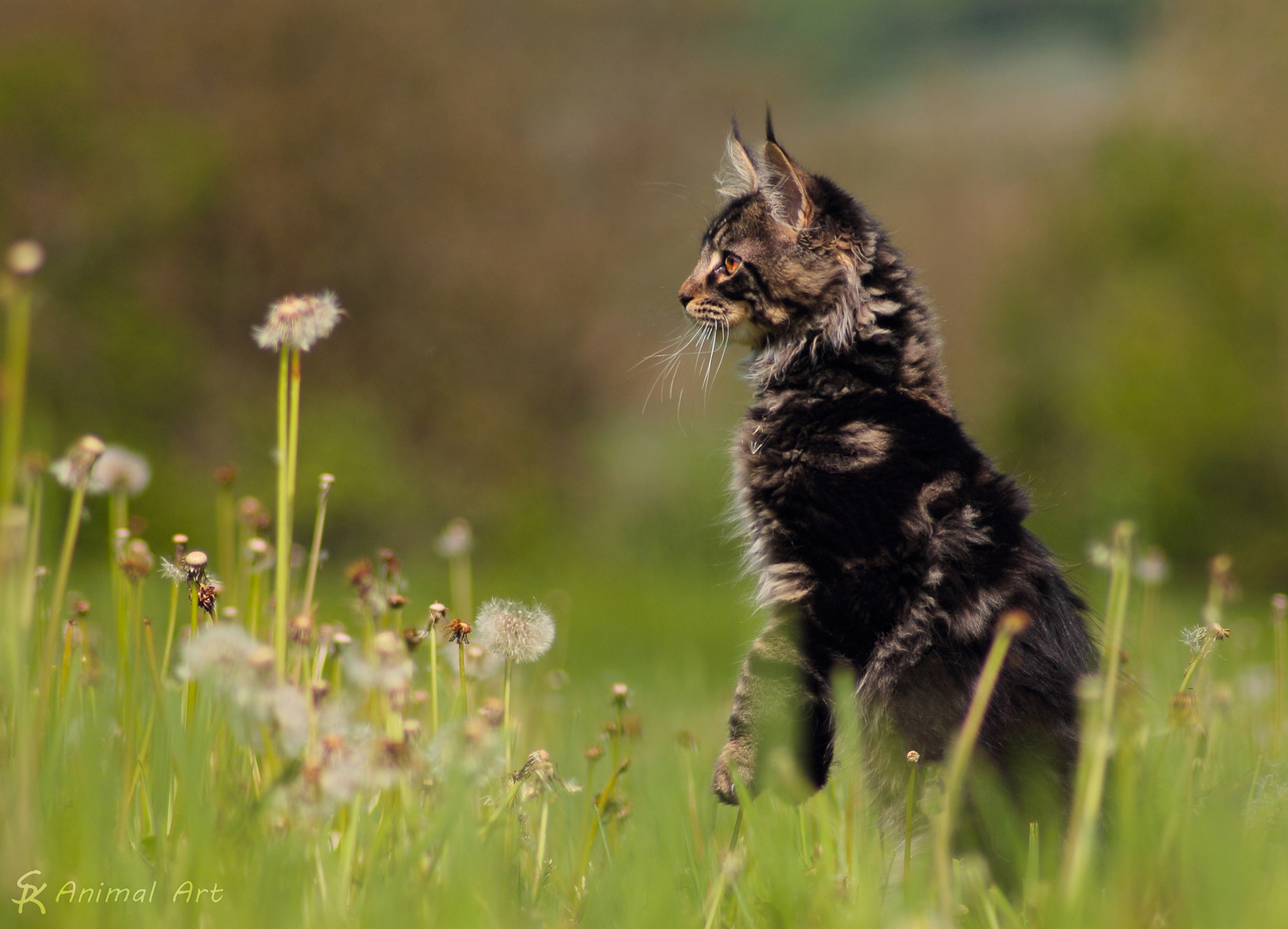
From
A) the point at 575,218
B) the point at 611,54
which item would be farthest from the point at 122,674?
the point at 611,54

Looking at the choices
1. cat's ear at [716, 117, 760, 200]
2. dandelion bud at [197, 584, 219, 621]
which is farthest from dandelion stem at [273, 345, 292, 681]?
cat's ear at [716, 117, 760, 200]

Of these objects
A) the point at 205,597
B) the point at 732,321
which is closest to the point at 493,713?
the point at 205,597

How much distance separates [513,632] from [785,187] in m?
1.86

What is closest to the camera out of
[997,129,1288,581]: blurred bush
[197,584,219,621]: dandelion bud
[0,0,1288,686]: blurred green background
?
[197,584,219,621]: dandelion bud

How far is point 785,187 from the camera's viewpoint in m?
3.27

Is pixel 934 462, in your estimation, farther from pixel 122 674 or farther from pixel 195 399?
pixel 195 399

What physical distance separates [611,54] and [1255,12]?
27.3 feet

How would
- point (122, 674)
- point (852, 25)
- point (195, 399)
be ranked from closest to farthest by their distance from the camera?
point (122, 674) < point (195, 399) < point (852, 25)

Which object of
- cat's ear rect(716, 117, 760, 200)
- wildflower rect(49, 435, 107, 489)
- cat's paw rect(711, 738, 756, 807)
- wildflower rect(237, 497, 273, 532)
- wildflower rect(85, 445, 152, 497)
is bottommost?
cat's paw rect(711, 738, 756, 807)

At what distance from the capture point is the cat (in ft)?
7.55

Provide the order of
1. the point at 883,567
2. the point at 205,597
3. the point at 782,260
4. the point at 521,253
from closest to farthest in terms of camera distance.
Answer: the point at 205,597, the point at 883,567, the point at 782,260, the point at 521,253

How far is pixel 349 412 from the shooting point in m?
11.9
